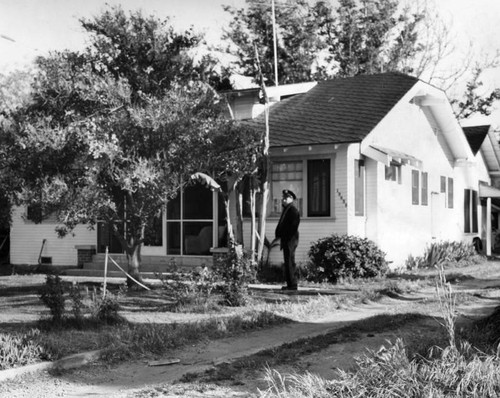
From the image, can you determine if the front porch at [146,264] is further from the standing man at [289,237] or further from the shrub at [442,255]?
the shrub at [442,255]

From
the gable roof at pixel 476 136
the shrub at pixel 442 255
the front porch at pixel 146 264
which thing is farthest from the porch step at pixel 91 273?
the gable roof at pixel 476 136

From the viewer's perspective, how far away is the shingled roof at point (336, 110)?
18.2 m

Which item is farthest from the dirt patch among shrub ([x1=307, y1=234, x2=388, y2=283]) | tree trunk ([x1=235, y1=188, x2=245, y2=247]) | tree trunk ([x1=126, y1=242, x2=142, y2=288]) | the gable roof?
the gable roof

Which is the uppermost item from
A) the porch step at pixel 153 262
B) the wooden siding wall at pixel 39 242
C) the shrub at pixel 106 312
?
the wooden siding wall at pixel 39 242

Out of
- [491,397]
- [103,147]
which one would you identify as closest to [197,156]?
[103,147]

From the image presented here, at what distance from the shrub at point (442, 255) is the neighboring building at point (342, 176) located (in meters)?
0.29

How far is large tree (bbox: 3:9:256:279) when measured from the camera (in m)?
13.2

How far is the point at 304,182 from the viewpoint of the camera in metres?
18.5

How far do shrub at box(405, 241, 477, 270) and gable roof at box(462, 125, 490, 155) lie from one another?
4.46 meters

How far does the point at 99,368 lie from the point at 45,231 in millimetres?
15529

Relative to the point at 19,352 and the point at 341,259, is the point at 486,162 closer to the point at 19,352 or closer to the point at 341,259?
the point at 341,259

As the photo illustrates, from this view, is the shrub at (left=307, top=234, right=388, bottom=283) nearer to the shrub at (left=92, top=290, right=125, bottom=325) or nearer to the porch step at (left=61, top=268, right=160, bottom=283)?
the porch step at (left=61, top=268, right=160, bottom=283)

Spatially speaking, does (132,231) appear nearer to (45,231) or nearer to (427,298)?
(427,298)

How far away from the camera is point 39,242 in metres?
22.6
